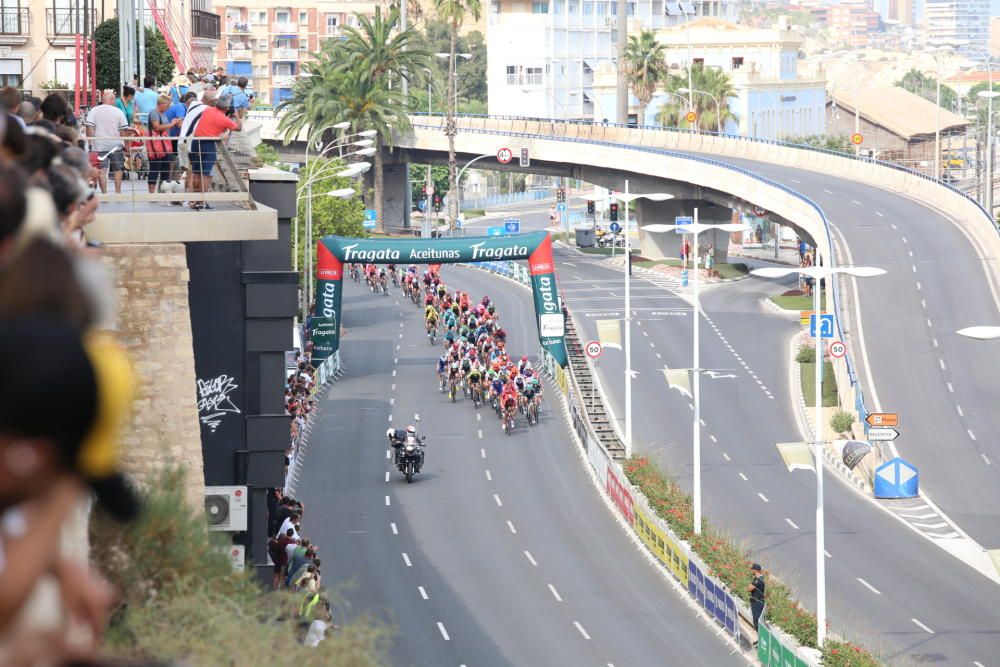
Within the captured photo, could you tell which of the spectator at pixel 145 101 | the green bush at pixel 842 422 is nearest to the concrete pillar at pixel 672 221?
the green bush at pixel 842 422

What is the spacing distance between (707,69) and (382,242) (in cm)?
7116

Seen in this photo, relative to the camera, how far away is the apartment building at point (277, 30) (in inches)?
6757

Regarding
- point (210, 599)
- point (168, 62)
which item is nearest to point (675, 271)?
point (168, 62)

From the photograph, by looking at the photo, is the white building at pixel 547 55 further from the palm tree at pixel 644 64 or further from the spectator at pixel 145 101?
the spectator at pixel 145 101

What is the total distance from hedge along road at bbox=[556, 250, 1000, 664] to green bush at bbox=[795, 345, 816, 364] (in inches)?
26.4

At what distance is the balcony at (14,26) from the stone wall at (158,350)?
28972 millimetres

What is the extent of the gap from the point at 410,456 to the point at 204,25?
22.5 m

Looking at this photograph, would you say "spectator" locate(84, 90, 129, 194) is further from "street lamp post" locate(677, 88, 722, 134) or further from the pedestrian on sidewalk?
"street lamp post" locate(677, 88, 722, 134)

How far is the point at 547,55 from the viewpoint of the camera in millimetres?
151250

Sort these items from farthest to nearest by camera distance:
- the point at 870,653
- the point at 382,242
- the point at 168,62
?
the point at 382,242
the point at 168,62
the point at 870,653

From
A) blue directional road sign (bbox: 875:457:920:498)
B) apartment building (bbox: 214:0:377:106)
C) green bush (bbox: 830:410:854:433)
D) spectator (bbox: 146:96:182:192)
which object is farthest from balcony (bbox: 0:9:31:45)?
apartment building (bbox: 214:0:377:106)

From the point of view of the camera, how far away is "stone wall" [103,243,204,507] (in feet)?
65.4

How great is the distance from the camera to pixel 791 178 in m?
84.2

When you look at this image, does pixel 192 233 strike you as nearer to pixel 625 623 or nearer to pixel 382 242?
pixel 625 623
